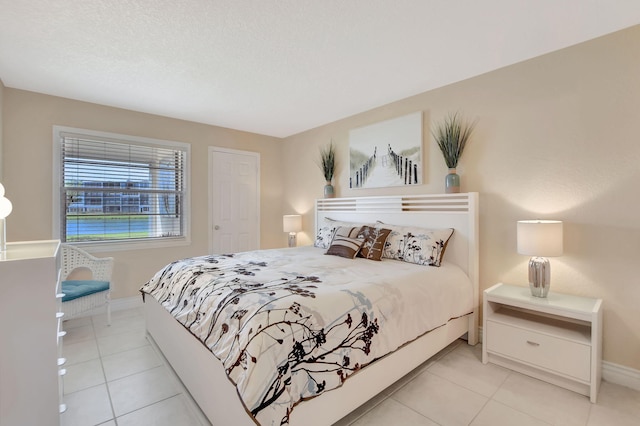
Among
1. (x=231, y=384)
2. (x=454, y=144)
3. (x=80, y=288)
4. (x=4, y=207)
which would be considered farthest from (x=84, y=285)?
(x=454, y=144)

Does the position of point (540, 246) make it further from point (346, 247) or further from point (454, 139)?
point (346, 247)

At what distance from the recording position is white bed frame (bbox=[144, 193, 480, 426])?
1491 millimetres

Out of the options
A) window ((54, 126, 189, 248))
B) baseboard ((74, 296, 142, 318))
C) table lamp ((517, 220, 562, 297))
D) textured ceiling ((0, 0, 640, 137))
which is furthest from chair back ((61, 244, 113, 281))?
table lamp ((517, 220, 562, 297))

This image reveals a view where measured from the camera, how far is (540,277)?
7.25 feet

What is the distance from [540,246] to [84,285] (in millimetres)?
Result: 4121

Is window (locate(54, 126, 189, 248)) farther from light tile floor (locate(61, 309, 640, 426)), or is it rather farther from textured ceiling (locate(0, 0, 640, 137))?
light tile floor (locate(61, 309, 640, 426))

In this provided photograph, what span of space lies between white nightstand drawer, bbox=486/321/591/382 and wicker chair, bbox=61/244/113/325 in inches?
145

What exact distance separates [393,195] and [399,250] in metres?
0.88

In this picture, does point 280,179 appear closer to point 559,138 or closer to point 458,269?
point 458,269

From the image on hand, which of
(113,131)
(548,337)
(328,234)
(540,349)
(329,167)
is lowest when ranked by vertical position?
(540,349)

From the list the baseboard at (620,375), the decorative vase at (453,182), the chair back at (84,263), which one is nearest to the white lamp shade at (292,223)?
the chair back at (84,263)

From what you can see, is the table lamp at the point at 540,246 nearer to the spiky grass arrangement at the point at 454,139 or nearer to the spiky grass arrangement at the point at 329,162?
the spiky grass arrangement at the point at 454,139

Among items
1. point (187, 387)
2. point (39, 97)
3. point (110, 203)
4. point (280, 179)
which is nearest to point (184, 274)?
point (187, 387)

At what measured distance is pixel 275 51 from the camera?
236cm
